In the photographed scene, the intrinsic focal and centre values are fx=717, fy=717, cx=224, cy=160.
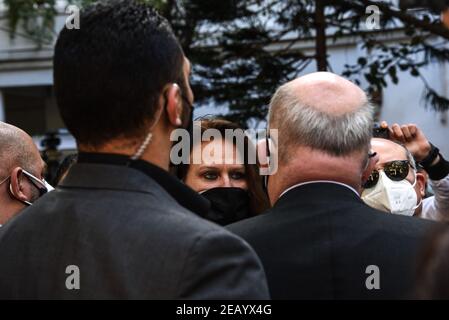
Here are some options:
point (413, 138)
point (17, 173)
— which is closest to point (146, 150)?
point (17, 173)

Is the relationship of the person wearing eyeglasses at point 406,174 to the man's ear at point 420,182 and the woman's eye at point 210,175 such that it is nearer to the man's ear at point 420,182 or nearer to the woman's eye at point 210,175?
the man's ear at point 420,182

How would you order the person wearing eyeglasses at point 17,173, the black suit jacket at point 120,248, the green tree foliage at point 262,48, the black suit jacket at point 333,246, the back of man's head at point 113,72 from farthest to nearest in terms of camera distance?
the green tree foliage at point 262,48, the person wearing eyeglasses at point 17,173, the black suit jacket at point 333,246, the back of man's head at point 113,72, the black suit jacket at point 120,248

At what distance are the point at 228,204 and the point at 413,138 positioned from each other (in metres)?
0.94

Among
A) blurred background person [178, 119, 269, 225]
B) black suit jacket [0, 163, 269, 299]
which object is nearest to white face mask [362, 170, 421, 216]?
blurred background person [178, 119, 269, 225]

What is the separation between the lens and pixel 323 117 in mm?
2072

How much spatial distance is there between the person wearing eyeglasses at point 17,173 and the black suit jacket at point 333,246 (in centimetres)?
123

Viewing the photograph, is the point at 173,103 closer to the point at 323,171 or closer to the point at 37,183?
the point at 323,171

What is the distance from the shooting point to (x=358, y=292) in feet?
6.17

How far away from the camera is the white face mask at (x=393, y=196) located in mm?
3205

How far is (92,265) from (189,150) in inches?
84.9

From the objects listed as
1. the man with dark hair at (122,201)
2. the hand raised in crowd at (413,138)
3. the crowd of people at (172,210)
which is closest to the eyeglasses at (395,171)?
the hand raised in crowd at (413,138)

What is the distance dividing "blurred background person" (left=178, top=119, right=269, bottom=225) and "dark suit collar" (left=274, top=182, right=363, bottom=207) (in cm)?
135

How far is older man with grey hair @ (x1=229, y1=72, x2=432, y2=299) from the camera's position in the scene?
6.27 feet

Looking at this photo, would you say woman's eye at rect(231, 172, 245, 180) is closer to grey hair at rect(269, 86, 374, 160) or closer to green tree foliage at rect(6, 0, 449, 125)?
grey hair at rect(269, 86, 374, 160)
